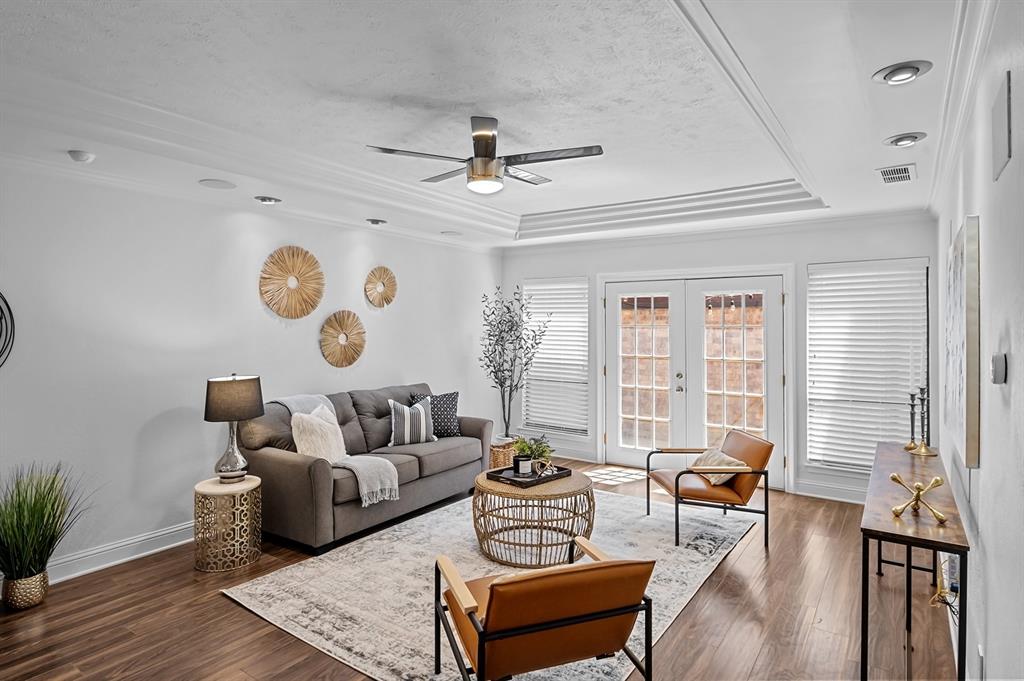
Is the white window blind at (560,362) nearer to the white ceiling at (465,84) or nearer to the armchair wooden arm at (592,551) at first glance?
the white ceiling at (465,84)

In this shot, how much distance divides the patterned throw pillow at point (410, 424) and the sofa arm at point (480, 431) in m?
0.36

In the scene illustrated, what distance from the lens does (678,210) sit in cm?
538

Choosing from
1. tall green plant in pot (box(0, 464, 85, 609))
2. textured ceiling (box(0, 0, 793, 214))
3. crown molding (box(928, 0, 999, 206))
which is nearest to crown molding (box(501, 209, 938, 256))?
textured ceiling (box(0, 0, 793, 214))

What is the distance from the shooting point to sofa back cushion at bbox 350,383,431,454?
5203 mm

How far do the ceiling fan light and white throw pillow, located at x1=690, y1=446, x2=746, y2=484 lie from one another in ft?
8.40

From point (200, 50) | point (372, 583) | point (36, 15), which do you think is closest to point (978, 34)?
point (200, 50)

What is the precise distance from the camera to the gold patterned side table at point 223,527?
377cm

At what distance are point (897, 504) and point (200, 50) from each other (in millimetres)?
3586

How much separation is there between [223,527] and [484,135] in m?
2.88

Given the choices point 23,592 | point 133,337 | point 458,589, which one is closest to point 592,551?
point 458,589

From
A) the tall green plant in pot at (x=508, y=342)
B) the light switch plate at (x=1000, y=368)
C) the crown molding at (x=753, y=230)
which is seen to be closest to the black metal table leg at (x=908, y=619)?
the light switch plate at (x=1000, y=368)

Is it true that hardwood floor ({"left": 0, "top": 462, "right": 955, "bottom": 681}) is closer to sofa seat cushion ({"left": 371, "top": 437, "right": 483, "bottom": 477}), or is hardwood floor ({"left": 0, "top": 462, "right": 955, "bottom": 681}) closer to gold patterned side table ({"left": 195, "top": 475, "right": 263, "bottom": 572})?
gold patterned side table ({"left": 195, "top": 475, "right": 263, "bottom": 572})

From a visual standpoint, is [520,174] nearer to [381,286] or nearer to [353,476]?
[353,476]

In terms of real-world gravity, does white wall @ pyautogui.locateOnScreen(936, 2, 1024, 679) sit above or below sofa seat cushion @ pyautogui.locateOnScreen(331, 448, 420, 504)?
above
